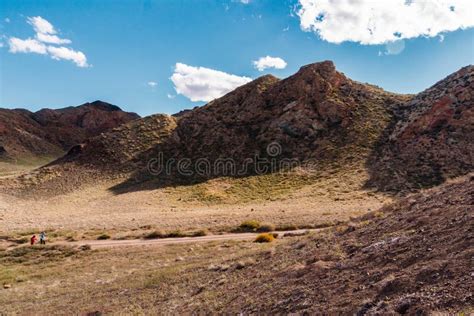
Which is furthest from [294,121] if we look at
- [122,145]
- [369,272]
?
[369,272]

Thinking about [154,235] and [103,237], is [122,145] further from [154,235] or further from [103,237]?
[154,235]

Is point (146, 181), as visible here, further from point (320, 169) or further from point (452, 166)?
point (452, 166)

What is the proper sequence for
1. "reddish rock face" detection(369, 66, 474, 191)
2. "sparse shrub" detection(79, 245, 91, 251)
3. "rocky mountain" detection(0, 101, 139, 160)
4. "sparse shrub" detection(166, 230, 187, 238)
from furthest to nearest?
"rocky mountain" detection(0, 101, 139, 160) → "reddish rock face" detection(369, 66, 474, 191) → "sparse shrub" detection(166, 230, 187, 238) → "sparse shrub" detection(79, 245, 91, 251)

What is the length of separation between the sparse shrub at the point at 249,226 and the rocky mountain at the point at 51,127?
121971 mm

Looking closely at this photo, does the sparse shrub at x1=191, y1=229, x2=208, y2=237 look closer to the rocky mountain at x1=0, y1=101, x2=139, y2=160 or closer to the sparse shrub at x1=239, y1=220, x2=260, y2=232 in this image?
the sparse shrub at x1=239, y1=220, x2=260, y2=232

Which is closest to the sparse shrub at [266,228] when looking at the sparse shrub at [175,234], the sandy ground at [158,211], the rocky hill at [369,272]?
the sandy ground at [158,211]

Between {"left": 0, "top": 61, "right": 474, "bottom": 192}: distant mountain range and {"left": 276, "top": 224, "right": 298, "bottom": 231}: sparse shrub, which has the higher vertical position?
{"left": 0, "top": 61, "right": 474, "bottom": 192}: distant mountain range

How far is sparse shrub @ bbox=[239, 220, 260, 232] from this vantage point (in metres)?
29.8

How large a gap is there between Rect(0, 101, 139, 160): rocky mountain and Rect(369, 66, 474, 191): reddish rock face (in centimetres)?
12305

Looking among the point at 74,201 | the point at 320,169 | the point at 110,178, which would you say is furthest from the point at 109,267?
the point at 110,178

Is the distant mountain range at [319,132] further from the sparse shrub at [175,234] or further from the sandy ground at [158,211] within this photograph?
the sparse shrub at [175,234]

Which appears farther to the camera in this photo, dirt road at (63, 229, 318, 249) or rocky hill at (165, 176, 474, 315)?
dirt road at (63, 229, 318, 249)

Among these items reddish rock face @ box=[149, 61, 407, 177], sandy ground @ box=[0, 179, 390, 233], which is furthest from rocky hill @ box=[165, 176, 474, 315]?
reddish rock face @ box=[149, 61, 407, 177]

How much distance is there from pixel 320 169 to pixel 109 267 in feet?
146
